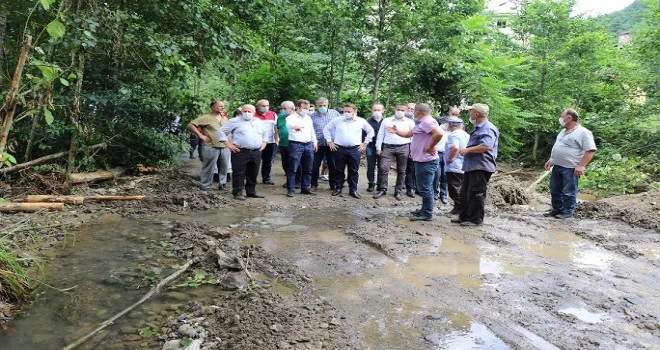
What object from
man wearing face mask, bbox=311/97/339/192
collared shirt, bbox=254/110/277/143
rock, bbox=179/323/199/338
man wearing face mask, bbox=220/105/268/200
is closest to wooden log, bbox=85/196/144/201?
man wearing face mask, bbox=220/105/268/200

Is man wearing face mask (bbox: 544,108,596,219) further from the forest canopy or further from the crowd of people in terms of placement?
the forest canopy

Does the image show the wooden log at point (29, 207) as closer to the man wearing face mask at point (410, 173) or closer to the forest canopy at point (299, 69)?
the forest canopy at point (299, 69)

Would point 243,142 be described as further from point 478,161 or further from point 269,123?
point 478,161

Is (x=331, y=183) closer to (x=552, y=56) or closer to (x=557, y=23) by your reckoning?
(x=552, y=56)

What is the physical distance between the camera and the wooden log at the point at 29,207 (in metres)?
6.46

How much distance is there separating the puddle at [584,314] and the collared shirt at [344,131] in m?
5.57

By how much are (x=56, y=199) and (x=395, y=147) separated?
5.87 m

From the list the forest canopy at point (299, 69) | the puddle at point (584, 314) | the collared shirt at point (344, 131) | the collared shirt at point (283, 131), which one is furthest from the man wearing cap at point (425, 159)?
the forest canopy at point (299, 69)

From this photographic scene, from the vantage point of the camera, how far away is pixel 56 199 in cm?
709

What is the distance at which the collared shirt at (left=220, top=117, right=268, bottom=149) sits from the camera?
8.09 metres

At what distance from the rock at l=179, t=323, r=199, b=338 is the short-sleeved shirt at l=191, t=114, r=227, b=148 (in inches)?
219

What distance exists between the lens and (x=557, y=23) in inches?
742

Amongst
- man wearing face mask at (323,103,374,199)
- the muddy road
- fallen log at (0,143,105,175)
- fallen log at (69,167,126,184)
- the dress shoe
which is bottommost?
the muddy road

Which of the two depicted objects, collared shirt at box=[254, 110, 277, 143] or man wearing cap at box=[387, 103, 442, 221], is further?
collared shirt at box=[254, 110, 277, 143]
